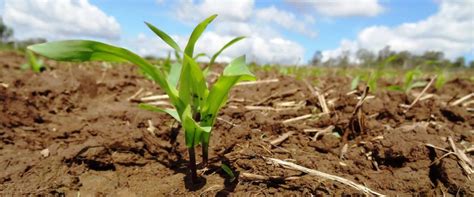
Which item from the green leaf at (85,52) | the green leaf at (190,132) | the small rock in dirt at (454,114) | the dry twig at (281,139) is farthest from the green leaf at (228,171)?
the small rock in dirt at (454,114)

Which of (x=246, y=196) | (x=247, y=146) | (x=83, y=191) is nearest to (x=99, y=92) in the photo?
(x=83, y=191)

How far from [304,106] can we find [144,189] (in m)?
1.16

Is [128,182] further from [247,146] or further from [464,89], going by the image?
[464,89]

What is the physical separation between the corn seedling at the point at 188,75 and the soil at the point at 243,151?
0.22 meters

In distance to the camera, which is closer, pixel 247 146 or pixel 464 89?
pixel 247 146

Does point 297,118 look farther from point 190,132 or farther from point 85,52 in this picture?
point 85,52

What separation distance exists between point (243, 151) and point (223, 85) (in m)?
0.39

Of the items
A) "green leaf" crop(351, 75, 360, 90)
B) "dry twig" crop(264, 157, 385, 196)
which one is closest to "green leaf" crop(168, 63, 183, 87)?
"dry twig" crop(264, 157, 385, 196)

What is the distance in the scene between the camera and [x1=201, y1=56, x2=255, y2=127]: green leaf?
3.87 feet

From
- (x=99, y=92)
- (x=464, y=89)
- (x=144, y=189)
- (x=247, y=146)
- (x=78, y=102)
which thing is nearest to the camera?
(x=144, y=189)

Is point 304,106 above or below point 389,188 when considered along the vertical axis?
above

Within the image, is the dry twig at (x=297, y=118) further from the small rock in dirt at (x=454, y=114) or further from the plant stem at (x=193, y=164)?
the small rock in dirt at (x=454, y=114)

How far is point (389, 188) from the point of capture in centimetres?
138

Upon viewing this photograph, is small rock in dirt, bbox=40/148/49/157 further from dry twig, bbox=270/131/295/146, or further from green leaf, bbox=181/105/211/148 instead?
dry twig, bbox=270/131/295/146
